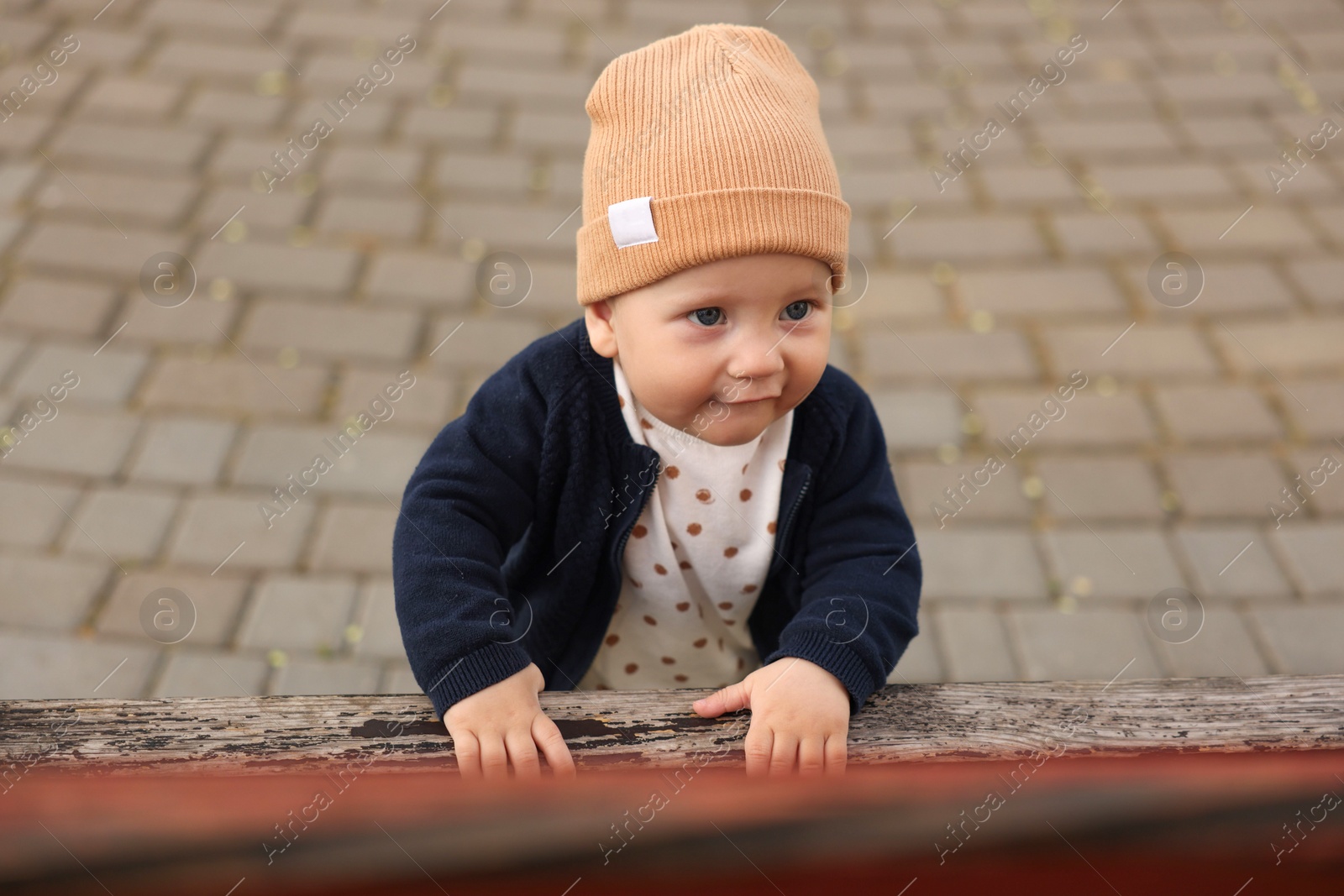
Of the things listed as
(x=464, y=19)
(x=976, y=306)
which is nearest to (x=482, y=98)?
(x=464, y=19)

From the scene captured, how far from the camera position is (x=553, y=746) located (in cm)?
123

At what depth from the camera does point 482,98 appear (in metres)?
4.44

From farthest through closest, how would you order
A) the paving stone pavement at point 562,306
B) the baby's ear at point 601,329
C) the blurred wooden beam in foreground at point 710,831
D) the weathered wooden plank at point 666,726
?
1. the paving stone pavement at point 562,306
2. the baby's ear at point 601,329
3. the weathered wooden plank at point 666,726
4. the blurred wooden beam in foreground at point 710,831

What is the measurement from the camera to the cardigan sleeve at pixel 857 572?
136cm

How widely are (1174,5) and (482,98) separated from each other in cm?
344

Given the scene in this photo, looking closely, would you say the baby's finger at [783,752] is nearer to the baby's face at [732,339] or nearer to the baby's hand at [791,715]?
the baby's hand at [791,715]

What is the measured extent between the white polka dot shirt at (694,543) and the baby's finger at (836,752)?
1.33ft

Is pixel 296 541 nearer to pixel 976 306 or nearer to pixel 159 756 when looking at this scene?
pixel 159 756

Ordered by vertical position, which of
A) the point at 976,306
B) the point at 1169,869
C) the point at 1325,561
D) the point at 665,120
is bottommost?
the point at 1325,561

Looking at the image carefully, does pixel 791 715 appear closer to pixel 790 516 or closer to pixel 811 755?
pixel 811 755

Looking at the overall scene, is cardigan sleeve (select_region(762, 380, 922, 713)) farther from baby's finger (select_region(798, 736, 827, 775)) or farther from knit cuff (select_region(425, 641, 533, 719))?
knit cuff (select_region(425, 641, 533, 719))

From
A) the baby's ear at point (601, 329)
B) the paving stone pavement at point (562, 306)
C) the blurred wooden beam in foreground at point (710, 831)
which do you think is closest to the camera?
the blurred wooden beam in foreground at point (710, 831)

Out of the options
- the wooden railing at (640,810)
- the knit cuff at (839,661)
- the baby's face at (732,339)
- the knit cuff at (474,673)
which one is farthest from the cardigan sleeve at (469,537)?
the knit cuff at (839,661)

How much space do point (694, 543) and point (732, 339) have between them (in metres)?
0.43
